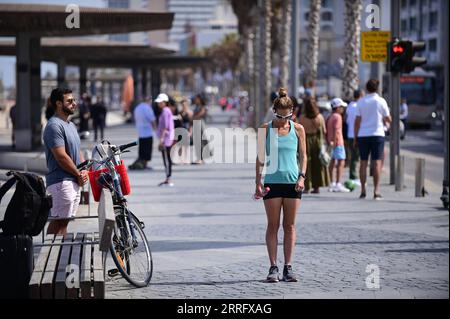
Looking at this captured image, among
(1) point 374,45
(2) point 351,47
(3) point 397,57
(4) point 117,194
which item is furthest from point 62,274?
(2) point 351,47

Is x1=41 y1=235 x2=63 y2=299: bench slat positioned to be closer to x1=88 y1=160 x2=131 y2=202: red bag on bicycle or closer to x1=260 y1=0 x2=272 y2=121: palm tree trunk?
x1=88 y1=160 x2=131 y2=202: red bag on bicycle

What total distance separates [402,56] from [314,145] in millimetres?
2451

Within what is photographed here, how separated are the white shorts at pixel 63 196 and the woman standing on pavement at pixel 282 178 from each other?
5.38 ft

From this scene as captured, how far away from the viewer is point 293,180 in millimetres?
9477

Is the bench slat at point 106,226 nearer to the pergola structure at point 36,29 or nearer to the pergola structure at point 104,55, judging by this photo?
the pergola structure at point 36,29

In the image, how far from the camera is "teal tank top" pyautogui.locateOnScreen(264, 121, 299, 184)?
31.0 ft

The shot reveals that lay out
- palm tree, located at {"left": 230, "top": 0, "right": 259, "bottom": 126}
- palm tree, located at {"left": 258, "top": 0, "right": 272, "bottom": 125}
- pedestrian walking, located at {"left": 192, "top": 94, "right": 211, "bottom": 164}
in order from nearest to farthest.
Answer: pedestrian walking, located at {"left": 192, "top": 94, "right": 211, "bottom": 164} → palm tree, located at {"left": 258, "top": 0, "right": 272, "bottom": 125} → palm tree, located at {"left": 230, "top": 0, "right": 259, "bottom": 126}

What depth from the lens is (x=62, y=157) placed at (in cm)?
930

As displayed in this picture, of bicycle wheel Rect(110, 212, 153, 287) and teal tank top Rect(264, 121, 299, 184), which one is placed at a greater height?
teal tank top Rect(264, 121, 299, 184)

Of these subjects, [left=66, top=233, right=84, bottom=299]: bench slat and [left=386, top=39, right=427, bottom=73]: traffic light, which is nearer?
[left=66, top=233, right=84, bottom=299]: bench slat

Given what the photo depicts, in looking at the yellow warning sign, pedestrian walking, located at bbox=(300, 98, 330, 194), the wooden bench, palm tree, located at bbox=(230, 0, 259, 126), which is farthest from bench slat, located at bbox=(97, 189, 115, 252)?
palm tree, located at bbox=(230, 0, 259, 126)

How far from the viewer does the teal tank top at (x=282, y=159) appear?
9461mm

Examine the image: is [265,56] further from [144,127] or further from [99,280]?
[99,280]
